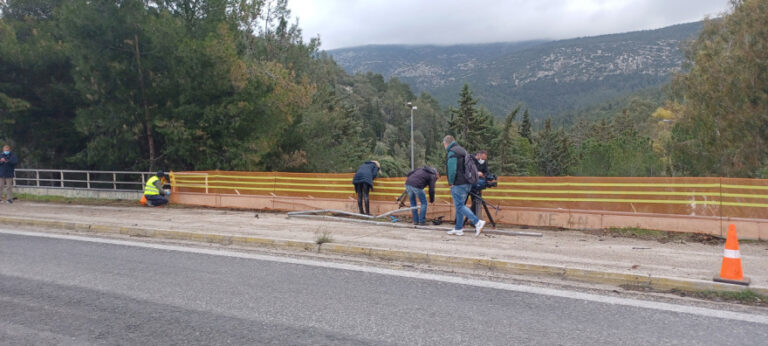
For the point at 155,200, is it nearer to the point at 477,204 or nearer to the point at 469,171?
the point at 477,204

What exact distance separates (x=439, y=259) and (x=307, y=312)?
2.96m

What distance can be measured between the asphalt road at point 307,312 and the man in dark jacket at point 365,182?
5.40 metres

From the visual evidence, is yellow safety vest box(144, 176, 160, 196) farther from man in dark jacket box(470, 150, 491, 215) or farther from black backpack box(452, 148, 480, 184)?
black backpack box(452, 148, 480, 184)

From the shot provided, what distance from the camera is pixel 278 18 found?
134 ft

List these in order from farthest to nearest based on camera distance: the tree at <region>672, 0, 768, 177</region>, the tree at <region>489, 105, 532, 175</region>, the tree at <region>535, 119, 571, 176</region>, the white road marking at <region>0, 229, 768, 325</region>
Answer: the tree at <region>535, 119, 571, 176</region> → the tree at <region>489, 105, 532, 175</region> → the tree at <region>672, 0, 768, 177</region> → the white road marking at <region>0, 229, 768, 325</region>

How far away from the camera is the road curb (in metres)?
6.36

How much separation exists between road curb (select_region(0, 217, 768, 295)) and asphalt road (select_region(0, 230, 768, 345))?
866mm

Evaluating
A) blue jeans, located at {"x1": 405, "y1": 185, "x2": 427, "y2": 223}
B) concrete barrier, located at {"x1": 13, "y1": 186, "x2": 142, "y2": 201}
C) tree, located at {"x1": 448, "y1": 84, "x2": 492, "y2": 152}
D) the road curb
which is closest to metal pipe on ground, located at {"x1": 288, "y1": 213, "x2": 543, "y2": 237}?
blue jeans, located at {"x1": 405, "y1": 185, "x2": 427, "y2": 223}

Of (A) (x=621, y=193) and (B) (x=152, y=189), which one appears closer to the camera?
(A) (x=621, y=193)

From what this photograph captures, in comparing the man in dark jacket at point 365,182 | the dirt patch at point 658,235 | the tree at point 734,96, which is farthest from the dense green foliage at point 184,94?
the dirt patch at point 658,235

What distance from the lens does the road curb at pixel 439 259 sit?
636cm

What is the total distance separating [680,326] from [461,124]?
63084 mm

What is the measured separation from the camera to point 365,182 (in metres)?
12.8

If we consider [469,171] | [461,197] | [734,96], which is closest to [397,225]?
[461,197]
